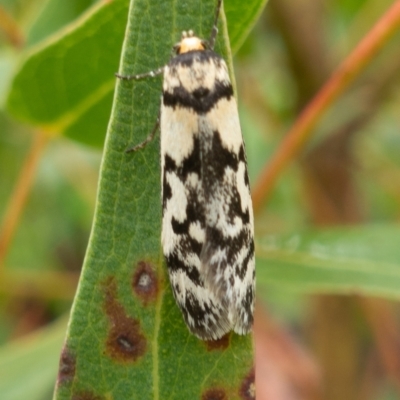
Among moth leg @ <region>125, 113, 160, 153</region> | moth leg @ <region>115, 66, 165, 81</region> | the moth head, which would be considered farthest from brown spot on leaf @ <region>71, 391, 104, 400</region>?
the moth head

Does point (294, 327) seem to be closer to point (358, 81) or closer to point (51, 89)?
point (358, 81)

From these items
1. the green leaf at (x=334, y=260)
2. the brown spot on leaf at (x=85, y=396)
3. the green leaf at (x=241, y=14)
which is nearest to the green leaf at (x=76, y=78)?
the green leaf at (x=241, y=14)

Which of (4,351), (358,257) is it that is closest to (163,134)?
(358,257)

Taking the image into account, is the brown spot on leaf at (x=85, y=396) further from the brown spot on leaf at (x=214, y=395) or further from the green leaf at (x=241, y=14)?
the green leaf at (x=241, y=14)

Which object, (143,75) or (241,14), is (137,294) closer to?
(143,75)

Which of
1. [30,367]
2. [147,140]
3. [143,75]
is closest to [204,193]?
[147,140]

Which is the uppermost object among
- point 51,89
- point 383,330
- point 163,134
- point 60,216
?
point 60,216
